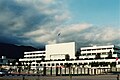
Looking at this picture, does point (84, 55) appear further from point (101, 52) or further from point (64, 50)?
point (64, 50)

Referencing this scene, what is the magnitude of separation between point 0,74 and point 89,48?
127 m

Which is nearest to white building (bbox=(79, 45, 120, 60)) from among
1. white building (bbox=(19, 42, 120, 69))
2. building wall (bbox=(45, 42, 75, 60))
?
white building (bbox=(19, 42, 120, 69))

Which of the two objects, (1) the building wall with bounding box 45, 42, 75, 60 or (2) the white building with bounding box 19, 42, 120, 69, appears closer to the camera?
(2) the white building with bounding box 19, 42, 120, 69

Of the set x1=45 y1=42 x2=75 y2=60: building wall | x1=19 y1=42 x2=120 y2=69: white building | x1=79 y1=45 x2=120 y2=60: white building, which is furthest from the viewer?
x1=45 y1=42 x2=75 y2=60: building wall

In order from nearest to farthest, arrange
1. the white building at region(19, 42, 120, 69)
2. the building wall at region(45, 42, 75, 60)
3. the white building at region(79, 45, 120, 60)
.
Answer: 1. the white building at region(19, 42, 120, 69)
2. the white building at region(79, 45, 120, 60)
3. the building wall at region(45, 42, 75, 60)

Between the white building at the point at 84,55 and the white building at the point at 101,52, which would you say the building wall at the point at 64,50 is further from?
the white building at the point at 101,52

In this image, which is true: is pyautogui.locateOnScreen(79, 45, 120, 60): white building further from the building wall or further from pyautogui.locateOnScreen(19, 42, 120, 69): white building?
the building wall

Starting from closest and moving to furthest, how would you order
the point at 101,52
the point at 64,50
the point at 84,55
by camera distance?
1. the point at 101,52
2. the point at 84,55
3. the point at 64,50

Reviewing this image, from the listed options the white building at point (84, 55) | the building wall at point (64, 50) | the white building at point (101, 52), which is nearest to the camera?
the white building at point (84, 55)

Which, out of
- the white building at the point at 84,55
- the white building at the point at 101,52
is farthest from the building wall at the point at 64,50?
the white building at the point at 101,52

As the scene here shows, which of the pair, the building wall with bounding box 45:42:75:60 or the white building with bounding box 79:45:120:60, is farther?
the building wall with bounding box 45:42:75:60

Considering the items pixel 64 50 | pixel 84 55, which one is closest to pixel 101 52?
pixel 84 55

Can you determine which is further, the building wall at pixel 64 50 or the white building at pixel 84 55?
the building wall at pixel 64 50

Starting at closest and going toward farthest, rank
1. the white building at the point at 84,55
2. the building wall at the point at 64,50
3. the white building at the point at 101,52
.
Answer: the white building at the point at 84,55
the white building at the point at 101,52
the building wall at the point at 64,50
